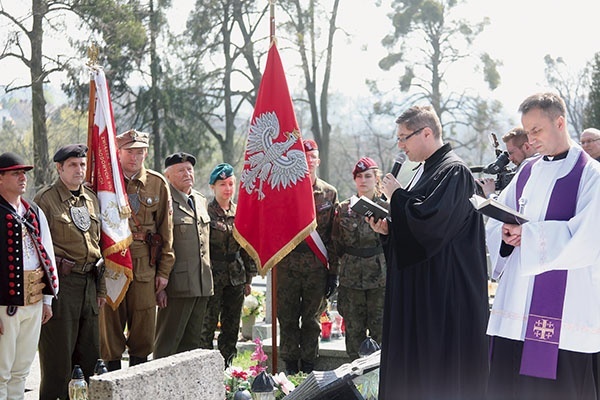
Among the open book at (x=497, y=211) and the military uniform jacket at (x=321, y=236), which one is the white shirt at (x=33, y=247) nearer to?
the military uniform jacket at (x=321, y=236)

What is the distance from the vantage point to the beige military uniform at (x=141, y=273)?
22.5 ft

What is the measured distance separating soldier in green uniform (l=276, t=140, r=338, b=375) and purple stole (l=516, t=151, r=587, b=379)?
11.7 ft

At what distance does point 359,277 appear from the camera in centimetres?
746

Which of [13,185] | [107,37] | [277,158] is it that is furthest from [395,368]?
[107,37]

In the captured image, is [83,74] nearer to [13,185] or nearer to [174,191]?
[174,191]

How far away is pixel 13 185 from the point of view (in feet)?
19.0

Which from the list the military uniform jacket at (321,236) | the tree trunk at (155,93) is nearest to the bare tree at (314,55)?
the tree trunk at (155,93)

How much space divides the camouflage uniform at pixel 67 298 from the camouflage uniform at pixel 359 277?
7.92 ft

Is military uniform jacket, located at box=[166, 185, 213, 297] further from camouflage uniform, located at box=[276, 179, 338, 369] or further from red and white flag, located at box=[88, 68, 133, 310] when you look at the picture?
camouflage uniform, located at box=[276, 179, 338, 369]

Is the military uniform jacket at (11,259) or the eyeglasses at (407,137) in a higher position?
the eyeglasses at (407,137)

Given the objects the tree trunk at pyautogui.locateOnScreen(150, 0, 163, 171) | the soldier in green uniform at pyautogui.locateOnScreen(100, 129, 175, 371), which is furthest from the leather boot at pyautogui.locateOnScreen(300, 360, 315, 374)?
the tree trunk at pyautogui.locateOnScreen(150, 0, 163, 171)

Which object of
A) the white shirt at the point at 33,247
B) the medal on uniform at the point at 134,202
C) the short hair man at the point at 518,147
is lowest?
the white shirt at the point at 33,247

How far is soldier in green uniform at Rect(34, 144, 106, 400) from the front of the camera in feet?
20.4

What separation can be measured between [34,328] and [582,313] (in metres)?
3.93
